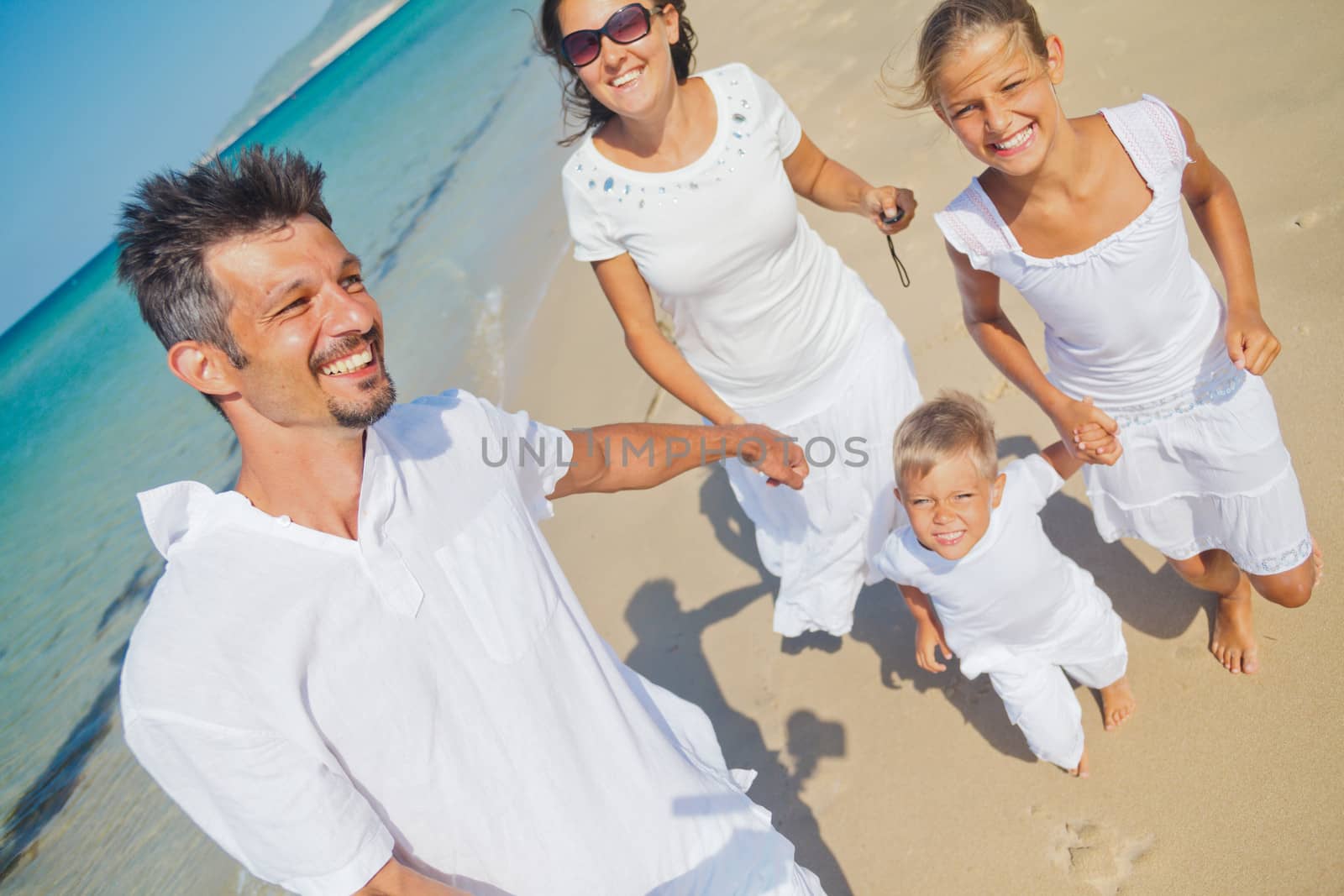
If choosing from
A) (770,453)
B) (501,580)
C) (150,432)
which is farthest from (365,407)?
(150,432)

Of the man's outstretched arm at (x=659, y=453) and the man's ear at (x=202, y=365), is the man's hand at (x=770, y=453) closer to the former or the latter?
the man's outstretched arm at (x=659, y=453)

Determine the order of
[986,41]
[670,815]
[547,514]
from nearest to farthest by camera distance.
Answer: [670,815] → [547,514] → [986,41]

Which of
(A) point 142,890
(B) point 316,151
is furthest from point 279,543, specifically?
(B) point 316,151

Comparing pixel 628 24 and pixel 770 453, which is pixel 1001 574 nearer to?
pixel 770 453

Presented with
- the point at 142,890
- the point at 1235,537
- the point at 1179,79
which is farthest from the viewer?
the point at 1179,79

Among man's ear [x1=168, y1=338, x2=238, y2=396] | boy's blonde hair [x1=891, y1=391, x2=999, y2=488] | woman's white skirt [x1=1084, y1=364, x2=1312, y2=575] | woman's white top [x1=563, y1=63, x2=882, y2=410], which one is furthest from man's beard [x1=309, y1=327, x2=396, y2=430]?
woman's white skirt [x1=1084, y1=364, x2=1312, y2=575]

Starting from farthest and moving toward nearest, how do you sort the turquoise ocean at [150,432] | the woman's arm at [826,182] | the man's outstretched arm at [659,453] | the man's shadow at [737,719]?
the turquoise ocean at [150,432] → the man's shadow at [737,719] → the woman's arm at [826,182] → the man's outstretched arm at [659,453]

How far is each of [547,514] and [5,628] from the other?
10.5 m

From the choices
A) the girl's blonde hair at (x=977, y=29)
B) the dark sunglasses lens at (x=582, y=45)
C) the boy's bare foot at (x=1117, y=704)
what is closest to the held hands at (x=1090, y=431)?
the boy's bare foot at (x=1117, y=704)

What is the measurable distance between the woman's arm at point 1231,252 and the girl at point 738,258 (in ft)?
2.68

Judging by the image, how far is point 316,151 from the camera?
2652 centimetres

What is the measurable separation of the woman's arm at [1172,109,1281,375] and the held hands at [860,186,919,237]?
0.77 metres

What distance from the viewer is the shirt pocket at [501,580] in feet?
5.56

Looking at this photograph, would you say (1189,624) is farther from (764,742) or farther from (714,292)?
(714,292)
